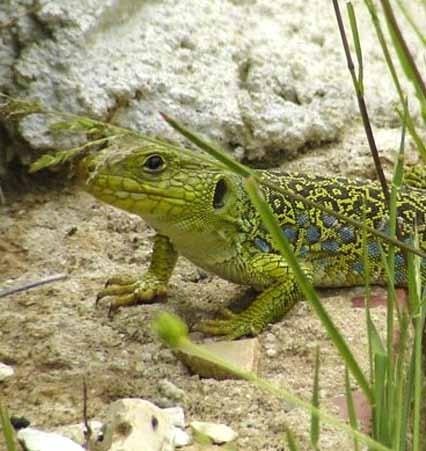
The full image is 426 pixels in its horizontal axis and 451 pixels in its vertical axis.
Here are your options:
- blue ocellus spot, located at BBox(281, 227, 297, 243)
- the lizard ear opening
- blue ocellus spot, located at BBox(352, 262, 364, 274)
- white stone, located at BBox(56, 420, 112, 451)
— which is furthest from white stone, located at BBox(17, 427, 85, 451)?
blue ocellus spot, located at BBox(352, 262, 364, 274)

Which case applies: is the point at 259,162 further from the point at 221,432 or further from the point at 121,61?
the point at 221,432

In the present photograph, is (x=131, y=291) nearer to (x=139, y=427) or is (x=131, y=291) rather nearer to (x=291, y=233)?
(x=291, y=233)

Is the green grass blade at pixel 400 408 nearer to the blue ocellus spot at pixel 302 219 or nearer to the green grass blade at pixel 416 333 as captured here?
the green grass blade at pixel 416 333

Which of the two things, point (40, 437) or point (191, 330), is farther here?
point (191, 330)

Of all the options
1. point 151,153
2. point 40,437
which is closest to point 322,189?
point 151,153

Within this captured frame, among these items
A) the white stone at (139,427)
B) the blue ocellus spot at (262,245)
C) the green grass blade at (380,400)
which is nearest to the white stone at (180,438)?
the white stone at (139,427)
